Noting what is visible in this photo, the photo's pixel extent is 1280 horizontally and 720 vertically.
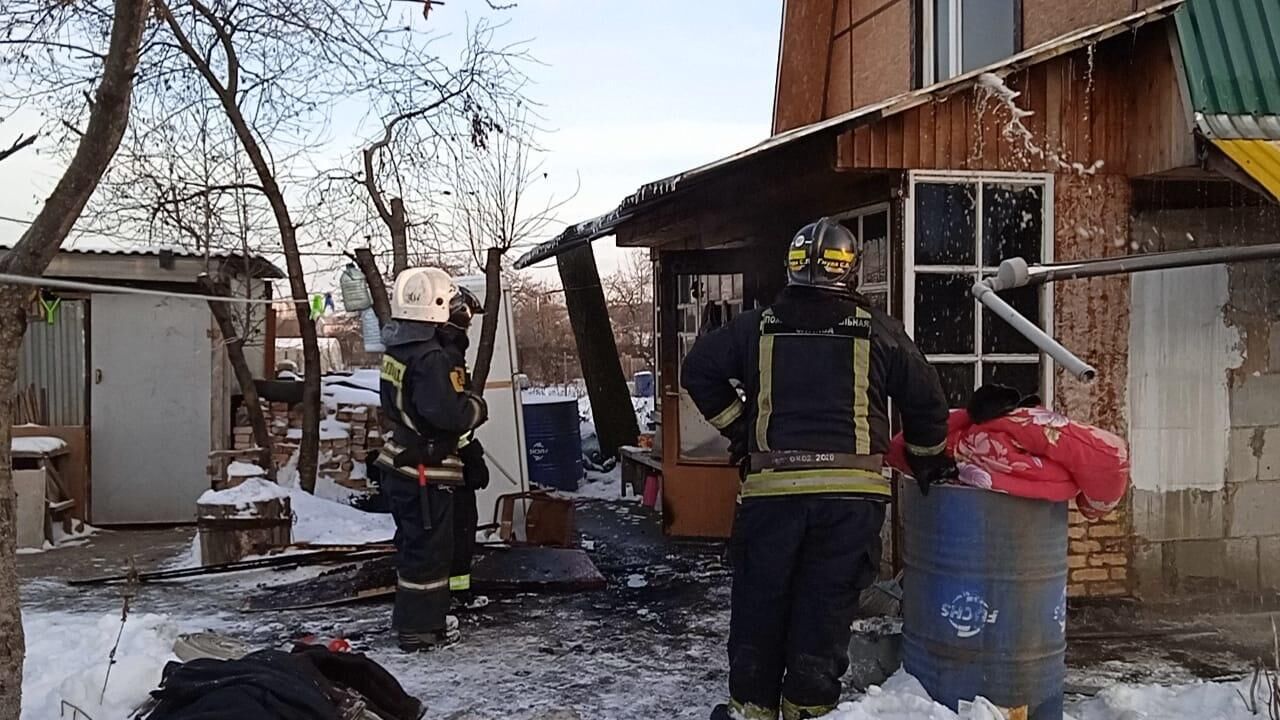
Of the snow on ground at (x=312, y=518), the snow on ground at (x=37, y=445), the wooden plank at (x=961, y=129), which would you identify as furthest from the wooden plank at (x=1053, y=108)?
the snow on ground at (x=37, y=445)

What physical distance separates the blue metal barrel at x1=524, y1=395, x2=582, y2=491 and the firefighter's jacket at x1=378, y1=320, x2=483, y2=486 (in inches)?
240

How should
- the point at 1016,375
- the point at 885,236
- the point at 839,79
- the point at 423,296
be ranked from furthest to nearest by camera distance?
the point at 839,79 < the point at 885,236 < the point at 1016,375 < the point at 423,296

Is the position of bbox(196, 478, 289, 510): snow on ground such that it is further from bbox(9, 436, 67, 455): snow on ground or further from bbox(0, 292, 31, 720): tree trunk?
bbox(0, 292, 31, 720): tree trunk

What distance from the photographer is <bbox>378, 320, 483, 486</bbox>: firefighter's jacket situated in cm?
552

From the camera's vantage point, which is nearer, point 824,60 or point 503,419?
point 503,419

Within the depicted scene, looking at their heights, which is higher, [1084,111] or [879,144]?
[1084,111]

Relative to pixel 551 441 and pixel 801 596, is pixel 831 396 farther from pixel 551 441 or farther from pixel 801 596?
pixel 551 441

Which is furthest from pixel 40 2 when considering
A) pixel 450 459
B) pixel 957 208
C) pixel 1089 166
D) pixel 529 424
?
pixel 529 424

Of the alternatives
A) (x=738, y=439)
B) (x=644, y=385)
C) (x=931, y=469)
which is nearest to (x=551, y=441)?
(x=738, y=439)

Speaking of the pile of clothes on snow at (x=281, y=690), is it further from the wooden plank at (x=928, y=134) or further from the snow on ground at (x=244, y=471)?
the snow on ground at (x=244, y=471)

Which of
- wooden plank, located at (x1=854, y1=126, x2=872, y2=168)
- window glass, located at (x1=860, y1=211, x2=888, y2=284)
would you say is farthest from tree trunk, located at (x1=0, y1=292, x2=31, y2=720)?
window glass, located at (x1=860, y1=211, x2=888, y2=284)

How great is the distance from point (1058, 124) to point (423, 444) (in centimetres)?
407

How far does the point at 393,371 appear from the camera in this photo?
5.67 m

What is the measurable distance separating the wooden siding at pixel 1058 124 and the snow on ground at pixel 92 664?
168 inches
